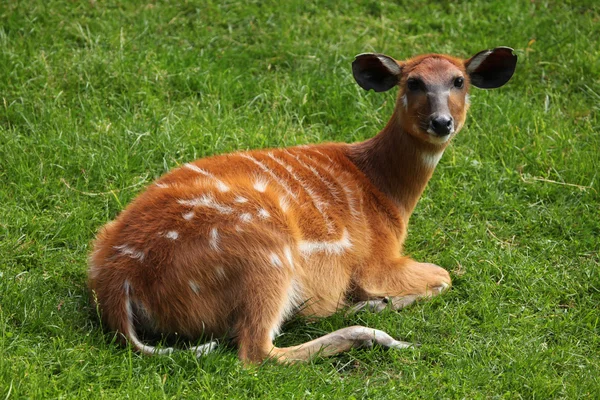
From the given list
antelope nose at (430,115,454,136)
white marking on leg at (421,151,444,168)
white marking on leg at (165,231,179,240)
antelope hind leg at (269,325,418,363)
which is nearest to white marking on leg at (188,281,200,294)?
white marking on leg at (165,231,179,240)

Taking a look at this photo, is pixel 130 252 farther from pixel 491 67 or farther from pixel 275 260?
pixel 491 67

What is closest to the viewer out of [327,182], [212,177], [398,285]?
[212,177]

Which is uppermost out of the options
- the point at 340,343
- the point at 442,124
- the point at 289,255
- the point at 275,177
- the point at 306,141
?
the point at 442,124

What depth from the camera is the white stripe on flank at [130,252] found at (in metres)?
5.26

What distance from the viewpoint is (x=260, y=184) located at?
581 cm

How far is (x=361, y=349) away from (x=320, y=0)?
4834 millimetres

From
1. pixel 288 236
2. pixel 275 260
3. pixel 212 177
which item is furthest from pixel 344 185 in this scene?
pixel 275 260

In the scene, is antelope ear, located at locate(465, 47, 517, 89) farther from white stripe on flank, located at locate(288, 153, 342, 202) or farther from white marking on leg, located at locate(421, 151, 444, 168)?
white stripe on flank, located at locate(288, 153, 342, 202)

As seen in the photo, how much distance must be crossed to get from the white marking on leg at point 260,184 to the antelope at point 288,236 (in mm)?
10

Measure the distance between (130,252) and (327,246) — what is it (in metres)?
1.27

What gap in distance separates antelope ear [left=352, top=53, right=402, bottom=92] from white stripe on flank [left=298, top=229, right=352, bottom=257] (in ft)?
3.93

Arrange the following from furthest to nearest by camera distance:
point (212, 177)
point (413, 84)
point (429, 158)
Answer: point (429, 158), point (413, 84), point (212, 177)

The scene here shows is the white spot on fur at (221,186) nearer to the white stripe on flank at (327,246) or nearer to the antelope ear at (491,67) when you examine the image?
the white stripe on flank at (327,246)

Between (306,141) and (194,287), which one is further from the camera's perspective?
(306,141)
